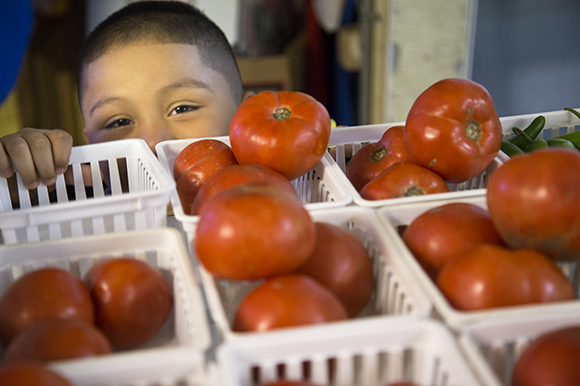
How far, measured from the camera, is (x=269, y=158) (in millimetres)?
811

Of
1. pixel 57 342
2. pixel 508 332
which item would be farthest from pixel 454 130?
pixel 57 342

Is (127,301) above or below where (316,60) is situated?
above

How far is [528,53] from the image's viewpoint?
257 centimetres

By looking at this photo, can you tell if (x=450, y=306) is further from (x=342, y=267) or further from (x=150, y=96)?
(x=150, y=96)

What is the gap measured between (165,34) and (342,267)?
0.95 metres

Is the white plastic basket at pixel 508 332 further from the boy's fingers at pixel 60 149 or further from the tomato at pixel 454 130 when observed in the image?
the boy's fingers at pixel 60 149

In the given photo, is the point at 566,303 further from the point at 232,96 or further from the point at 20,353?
the point at 232,96

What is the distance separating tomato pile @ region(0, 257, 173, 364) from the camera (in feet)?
1.68

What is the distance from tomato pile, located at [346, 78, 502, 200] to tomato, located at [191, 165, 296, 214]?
168mm

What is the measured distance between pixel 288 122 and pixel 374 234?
0.23 metres

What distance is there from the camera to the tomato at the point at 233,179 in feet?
2.43

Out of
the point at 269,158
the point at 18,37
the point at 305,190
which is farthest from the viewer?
the point at 18,37

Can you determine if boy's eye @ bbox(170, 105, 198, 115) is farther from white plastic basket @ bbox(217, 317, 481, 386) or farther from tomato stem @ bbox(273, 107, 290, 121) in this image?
white plastic basket @ bbox(217, 317, 481, 386)

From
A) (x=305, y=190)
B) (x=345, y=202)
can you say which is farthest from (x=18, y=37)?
(x=345, y=202)
